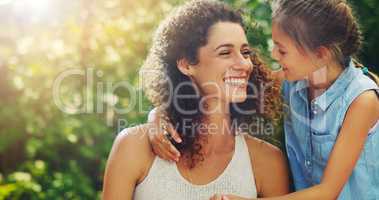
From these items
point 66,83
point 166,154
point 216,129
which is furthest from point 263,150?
point 66,83

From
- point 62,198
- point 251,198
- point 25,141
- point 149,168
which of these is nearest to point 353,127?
point 251,198

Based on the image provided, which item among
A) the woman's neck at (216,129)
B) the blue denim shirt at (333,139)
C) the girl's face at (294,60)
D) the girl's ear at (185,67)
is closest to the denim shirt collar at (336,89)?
the blue denim shirt at (333,139)

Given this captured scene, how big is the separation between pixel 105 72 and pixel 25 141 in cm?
88

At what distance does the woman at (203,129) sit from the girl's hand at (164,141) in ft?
0.12

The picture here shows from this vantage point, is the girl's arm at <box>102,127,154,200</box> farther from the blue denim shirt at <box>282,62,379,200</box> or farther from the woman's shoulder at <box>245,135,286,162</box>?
the blue denim shirt at <box>282,62,379,200</box>

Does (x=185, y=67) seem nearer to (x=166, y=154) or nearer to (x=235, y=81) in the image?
(x=235, y=81)

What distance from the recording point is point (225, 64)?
2789mm

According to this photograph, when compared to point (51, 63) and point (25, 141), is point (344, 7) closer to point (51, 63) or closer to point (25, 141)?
point (51, 63)

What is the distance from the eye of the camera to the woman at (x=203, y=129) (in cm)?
274

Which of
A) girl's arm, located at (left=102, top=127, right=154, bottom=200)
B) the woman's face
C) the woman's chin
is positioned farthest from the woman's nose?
girl's arm, located at (left=102, top=127, right=154, bottom=200)

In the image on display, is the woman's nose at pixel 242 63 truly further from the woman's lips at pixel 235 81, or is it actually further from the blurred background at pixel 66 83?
the blurred background at pixel 66 83

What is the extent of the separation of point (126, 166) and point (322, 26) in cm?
96

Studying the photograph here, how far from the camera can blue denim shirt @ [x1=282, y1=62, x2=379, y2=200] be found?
2.60 m

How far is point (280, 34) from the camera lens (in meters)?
2.72
